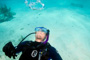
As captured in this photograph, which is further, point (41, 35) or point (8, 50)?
point (41, 35)

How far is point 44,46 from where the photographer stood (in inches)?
81.4

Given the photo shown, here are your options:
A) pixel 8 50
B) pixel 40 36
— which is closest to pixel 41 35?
pixel 40 36

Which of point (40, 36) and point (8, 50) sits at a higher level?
point (40, 36)

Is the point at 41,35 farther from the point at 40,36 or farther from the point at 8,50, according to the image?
the point at 8,50

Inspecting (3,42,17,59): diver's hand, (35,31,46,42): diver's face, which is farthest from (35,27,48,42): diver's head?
(3,42,17,59): diver's hand

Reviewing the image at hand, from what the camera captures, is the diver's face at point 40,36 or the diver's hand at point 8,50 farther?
the diver's face at point 40,36

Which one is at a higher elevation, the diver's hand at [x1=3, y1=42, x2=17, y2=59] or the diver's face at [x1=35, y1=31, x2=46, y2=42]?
the diver's face at [x1=35, y1=31, x2=46, y2=42]

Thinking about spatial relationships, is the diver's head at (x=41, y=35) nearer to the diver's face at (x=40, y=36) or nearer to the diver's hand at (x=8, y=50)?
the diver's face at (x=40, y=36)

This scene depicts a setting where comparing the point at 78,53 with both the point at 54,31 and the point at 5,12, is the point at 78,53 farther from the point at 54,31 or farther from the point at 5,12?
the point at 5,12

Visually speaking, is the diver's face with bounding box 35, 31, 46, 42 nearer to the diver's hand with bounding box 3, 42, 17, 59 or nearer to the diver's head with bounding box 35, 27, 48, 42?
the diver's head with bounding box 35, 27, 48, 42

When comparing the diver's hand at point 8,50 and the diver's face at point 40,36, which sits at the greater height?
the diver's face at point 40,36

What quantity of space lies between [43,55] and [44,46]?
9.6 inches

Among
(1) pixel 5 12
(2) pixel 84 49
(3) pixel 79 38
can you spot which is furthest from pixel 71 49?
(1) pixel 5 12

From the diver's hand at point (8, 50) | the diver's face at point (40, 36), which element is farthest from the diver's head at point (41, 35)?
the diver's hand at point (8, 50)
